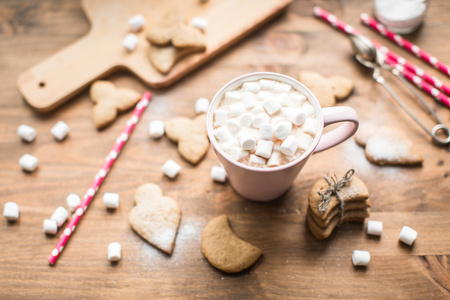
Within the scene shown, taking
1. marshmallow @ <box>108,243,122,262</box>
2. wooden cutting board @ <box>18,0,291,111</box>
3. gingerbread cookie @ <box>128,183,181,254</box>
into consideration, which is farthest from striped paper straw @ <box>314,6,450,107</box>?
marshmallow @ <box>108,243,122,262</box>

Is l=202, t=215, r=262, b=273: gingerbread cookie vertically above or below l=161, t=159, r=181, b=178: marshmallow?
below

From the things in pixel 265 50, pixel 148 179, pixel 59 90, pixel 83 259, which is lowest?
pixel 83 259

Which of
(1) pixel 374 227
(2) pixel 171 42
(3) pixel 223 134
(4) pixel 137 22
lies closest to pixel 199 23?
(2) pixel 171 42

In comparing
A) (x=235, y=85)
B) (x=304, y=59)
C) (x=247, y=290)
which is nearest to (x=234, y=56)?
(x=304, y=59)

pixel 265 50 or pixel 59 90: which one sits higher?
pixel 265 50

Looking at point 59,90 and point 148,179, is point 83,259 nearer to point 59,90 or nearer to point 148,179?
point 148,179

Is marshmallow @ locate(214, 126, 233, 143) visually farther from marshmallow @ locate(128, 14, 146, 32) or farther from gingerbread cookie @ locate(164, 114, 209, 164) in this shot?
marshmallow @ locate(128, 14, 146, 32)
